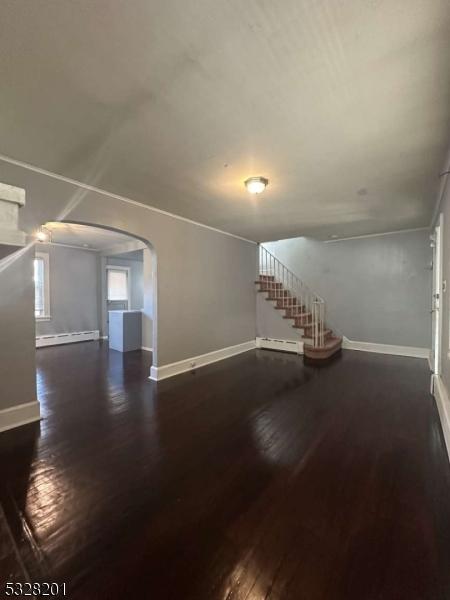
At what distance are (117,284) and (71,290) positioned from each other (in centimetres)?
134

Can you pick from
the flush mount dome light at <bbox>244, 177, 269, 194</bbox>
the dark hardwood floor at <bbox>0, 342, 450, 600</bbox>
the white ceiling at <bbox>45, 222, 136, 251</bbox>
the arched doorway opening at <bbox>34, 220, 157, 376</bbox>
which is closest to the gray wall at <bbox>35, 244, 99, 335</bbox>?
the arched doorway opening at <bbox>34, 220, 157, 376</bbox>

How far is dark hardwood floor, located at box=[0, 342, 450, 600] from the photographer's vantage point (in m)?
1.20

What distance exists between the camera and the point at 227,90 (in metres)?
1.64

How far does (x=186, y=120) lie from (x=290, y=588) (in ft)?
9.03

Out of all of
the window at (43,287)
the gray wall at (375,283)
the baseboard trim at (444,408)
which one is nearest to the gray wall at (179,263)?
the gray wall at (375,283)

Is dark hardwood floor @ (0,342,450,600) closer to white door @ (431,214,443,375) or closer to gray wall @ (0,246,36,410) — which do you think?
gray wall @ (0,246,36,410)

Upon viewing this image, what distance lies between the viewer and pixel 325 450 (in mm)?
2191

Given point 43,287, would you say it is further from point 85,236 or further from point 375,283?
point 375,283

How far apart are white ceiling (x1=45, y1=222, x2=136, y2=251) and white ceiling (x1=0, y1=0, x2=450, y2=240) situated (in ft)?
8.61

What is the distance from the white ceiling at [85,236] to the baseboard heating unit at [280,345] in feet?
12.4

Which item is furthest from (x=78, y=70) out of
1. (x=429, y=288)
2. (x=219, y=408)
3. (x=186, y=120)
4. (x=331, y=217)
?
(x=429, y=288)

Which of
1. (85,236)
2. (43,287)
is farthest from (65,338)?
(85,236)

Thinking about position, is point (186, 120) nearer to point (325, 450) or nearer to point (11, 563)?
point (11, 563)

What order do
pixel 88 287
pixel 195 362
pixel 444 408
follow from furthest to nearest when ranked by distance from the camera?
pixel 88 287 < pixel 195 362 < pixel 444 408
